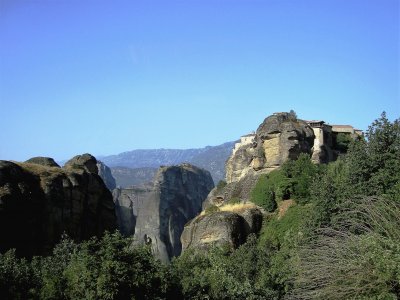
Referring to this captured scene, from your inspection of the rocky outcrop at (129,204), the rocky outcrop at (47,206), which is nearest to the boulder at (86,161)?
the rocky outcrop at (47,206)

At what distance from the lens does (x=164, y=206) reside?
340ft

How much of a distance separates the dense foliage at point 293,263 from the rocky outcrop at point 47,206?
36.6 feet

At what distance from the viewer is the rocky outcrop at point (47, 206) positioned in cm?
4050

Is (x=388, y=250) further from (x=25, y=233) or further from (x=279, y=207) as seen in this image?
(x=25, y=233)

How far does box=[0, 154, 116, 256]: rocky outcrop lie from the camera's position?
40.5m

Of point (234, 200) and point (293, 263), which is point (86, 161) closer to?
point (234, 200)

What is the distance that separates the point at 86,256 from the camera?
724 inches

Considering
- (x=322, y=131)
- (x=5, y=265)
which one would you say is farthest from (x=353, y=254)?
(x=322, y=131)

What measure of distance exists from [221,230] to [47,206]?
14100mm

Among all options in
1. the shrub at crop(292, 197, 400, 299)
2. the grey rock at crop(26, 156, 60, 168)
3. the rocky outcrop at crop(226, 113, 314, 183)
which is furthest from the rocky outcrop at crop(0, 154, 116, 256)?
the shrub at crop(292, 197, 400, 299)

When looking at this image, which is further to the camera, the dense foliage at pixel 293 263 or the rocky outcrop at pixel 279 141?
the rocky outcrop at pixel 279 141

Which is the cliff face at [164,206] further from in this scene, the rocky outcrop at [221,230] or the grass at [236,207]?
the rocky outcrop at [221,230]

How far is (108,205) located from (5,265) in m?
31.8

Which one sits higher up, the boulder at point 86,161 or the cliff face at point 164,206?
the boulder at point 86,161
